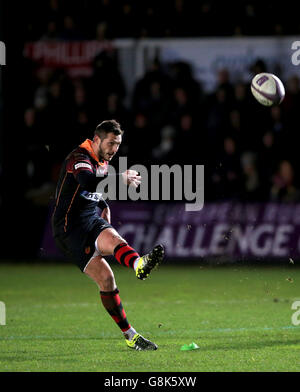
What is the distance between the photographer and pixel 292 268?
1338 centimetres

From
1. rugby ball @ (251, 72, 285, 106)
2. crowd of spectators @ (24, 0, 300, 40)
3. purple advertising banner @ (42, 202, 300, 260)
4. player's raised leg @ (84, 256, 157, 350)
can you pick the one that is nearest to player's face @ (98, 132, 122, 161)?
player's raised leg @ (84, 256, 157, 350)

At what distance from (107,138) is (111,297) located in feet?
4.70

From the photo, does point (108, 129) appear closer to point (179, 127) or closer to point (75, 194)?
point (75, 194)

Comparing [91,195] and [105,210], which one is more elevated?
[91,195]

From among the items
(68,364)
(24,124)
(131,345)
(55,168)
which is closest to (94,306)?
(131,345)

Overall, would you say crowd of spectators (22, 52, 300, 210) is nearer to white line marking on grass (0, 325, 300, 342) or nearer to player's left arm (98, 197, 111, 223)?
white line marking on grass (0, 325, 300, 342)

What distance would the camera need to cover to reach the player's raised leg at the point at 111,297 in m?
7.36

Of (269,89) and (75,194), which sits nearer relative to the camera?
(75,194)

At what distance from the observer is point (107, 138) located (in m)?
7.48

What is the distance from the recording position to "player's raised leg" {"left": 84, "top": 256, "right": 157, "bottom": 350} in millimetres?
7359

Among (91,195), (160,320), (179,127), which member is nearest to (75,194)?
(91,195)

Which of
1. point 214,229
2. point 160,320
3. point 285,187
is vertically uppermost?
point 285,187

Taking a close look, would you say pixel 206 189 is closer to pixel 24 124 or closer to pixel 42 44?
pixel 24 124

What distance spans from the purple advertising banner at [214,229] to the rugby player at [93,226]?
6.47m
